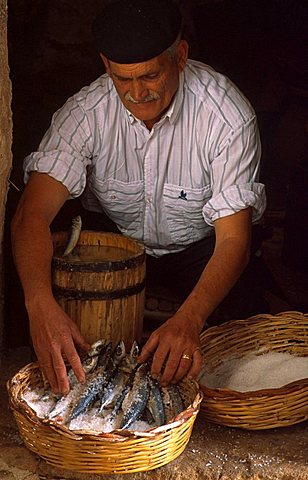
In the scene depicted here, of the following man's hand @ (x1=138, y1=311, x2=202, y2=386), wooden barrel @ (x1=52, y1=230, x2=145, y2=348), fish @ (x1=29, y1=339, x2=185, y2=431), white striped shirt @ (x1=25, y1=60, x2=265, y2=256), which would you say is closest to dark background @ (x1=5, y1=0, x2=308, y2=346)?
white striped shirt @ (x1=25, y1=60, x2=265, y2=256)

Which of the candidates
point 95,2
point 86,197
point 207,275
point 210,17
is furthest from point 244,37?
point 207,275

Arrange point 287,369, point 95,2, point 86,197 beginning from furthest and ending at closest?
point 95,2 → point 86,197 → point 287,369

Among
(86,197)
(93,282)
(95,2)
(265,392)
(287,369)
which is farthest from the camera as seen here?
(95,2)

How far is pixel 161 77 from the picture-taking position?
182 inches

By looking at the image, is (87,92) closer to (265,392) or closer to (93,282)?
(93,282)

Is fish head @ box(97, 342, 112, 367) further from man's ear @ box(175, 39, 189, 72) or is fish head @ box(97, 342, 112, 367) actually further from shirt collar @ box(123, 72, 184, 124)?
man's ear @ box(175, 39, 189, 72)

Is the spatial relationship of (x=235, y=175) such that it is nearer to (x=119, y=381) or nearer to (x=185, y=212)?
(x=185, y=212)

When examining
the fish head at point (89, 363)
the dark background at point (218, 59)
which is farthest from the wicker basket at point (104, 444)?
the dark background at point (218, 59)

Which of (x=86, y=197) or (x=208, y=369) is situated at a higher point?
(x=86, y=197)

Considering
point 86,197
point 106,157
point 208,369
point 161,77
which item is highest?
point 161,77

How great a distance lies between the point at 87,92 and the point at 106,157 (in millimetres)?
343

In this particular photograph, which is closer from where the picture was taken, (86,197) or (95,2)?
(86,197)

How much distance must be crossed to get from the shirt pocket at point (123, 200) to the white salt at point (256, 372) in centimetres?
92

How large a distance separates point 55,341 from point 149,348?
0.40 metres
